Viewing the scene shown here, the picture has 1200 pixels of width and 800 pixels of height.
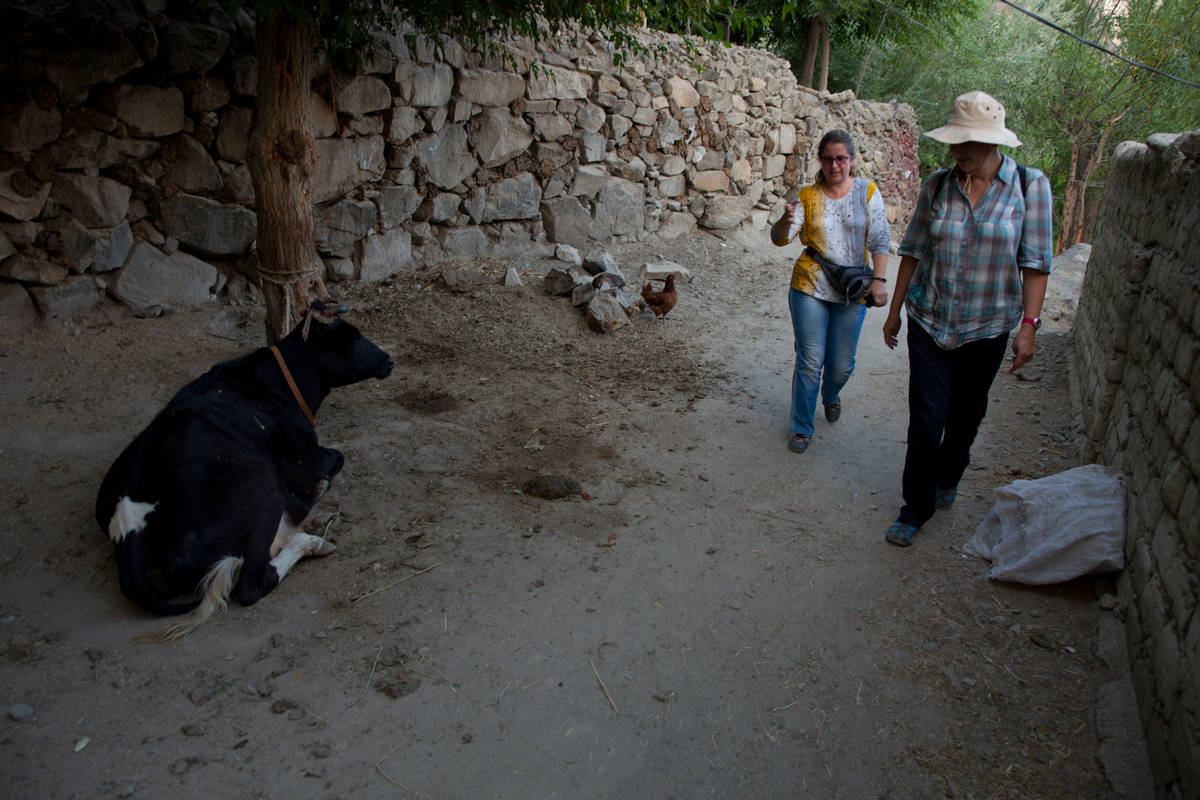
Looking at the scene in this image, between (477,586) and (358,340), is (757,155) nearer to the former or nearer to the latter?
(358,340)

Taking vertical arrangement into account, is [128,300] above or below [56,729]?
above

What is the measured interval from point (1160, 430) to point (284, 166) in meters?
4.69

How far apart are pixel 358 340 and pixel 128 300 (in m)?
2.71

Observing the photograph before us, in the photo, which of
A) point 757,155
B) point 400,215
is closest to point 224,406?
point 400,215

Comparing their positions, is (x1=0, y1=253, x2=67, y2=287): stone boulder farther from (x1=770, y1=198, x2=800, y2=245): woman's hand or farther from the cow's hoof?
(x1=770, y1=198, x2=800, y2=245): woman's hand

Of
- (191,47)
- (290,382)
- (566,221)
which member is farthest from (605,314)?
(191,47)

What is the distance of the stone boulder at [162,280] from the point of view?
18.2ft

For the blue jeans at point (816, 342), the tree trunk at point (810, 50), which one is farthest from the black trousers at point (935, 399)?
the tree trunk at point (810, 50)

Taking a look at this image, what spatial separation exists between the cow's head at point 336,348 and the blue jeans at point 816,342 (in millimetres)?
2238

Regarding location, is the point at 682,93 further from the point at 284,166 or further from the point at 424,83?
the point at 284,166

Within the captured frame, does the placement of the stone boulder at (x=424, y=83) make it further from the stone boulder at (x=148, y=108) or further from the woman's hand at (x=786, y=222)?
the woman's hand at (x=786, y=222)

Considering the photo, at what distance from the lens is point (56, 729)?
2230 millimetres

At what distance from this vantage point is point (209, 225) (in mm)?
5762

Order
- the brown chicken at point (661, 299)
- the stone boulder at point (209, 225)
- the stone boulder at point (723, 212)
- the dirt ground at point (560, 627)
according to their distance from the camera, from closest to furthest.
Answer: the dirt ground at point (560, 627) < the stone boulder at point (209, 225) < the brown chicken at point (661, 299) < the stone boulder at point (723, 212)
